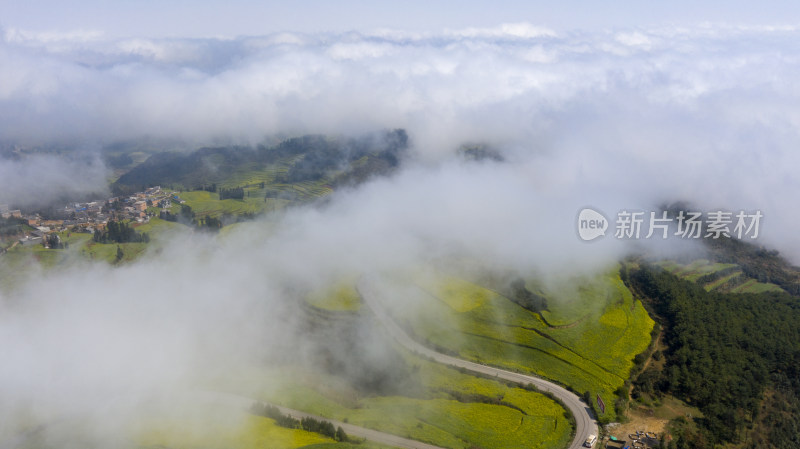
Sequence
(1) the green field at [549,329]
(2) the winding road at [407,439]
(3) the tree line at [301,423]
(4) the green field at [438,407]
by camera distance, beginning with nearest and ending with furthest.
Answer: (2) the winding road at [407,439] < (3) the tree line at [301,423] < (4) the green field at [438,407] < (1) the green field at [549,329]

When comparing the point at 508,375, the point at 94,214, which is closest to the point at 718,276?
the point at 508,375

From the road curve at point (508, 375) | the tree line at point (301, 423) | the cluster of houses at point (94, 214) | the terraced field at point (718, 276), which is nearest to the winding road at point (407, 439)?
the road curve at point (508, 375)

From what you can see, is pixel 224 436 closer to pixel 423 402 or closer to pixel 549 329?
pixel 423 402

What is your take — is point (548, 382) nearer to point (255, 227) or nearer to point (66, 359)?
point (66, 359)

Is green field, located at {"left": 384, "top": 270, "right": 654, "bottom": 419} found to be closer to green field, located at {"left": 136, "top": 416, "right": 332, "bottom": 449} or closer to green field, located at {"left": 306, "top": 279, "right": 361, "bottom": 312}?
green field, located at {"left": 306, "top": 279, "right": 361, "bottom": 312}

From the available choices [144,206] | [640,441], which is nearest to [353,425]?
[640,441]

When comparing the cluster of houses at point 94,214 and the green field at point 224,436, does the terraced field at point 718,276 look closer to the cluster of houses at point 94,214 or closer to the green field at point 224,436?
the green field at point 224,436
